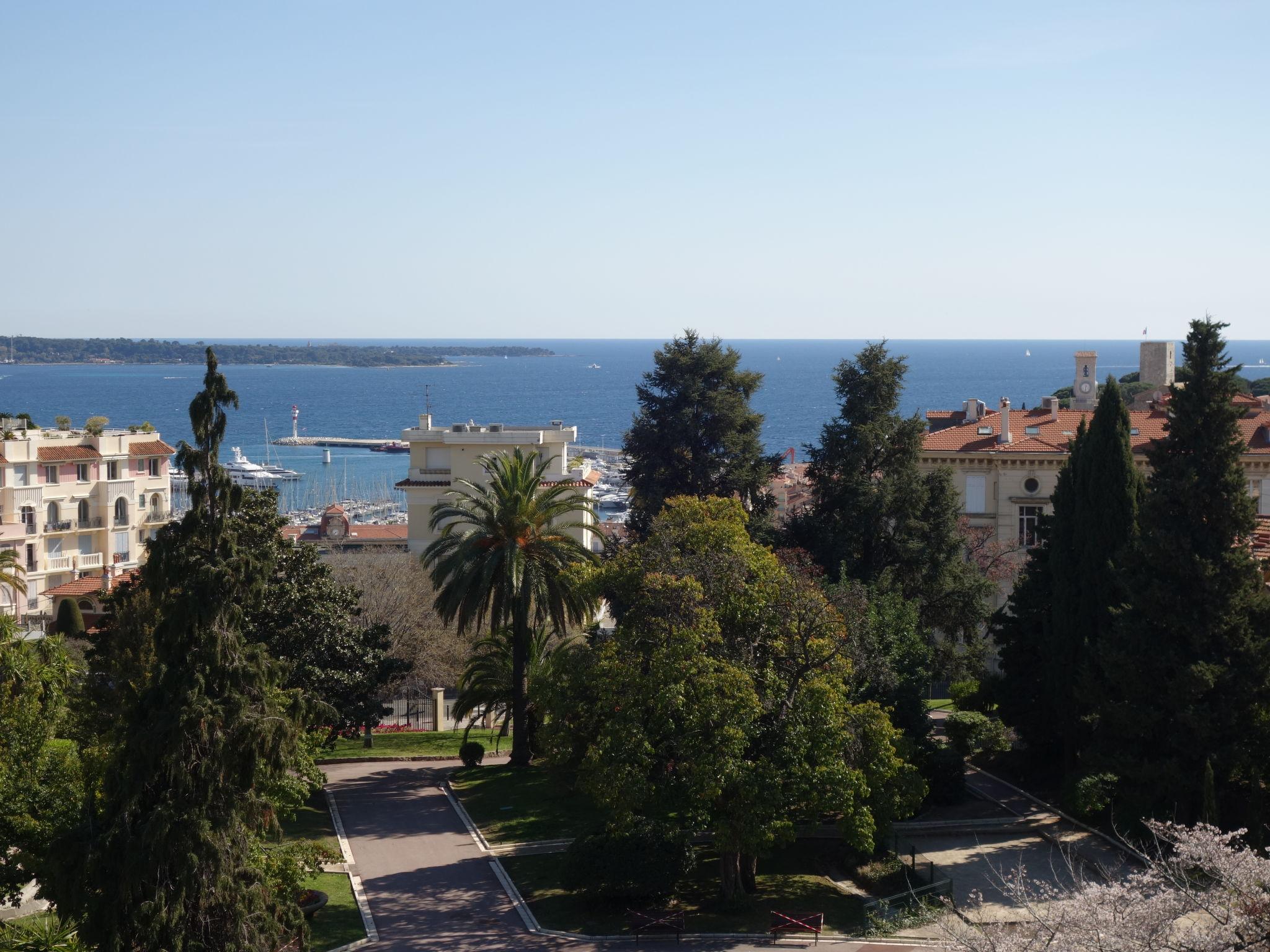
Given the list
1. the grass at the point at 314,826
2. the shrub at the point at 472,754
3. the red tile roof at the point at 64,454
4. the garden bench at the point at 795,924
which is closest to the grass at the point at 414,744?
the shrub at the point at 472,754

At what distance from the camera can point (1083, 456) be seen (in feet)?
109

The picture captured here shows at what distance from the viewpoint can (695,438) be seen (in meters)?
46.6

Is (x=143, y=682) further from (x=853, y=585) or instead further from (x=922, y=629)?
(x=922, y=629)

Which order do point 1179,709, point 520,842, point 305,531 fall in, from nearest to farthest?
point 1179,709
point 520,842
point 305,531

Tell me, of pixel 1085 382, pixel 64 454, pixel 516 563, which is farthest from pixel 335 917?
pixel 1085 382

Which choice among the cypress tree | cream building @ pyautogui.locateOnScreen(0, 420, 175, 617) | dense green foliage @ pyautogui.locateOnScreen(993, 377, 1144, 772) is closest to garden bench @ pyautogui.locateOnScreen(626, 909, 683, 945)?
the cypress tree

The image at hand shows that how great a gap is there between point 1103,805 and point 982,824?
102 inches

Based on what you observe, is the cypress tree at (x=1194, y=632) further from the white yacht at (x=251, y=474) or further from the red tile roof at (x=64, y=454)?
the white yacht at (x=251, y=474)

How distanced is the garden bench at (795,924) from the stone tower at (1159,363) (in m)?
54.3

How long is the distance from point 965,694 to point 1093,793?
1091 centimetres

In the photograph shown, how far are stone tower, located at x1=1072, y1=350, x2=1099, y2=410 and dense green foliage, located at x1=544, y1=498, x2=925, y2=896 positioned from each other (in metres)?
44.3

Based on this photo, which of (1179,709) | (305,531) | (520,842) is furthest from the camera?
(305,531)

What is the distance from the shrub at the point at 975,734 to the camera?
34188 mm

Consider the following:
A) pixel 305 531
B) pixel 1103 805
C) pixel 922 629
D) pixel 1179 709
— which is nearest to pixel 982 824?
pixel 1103 805
